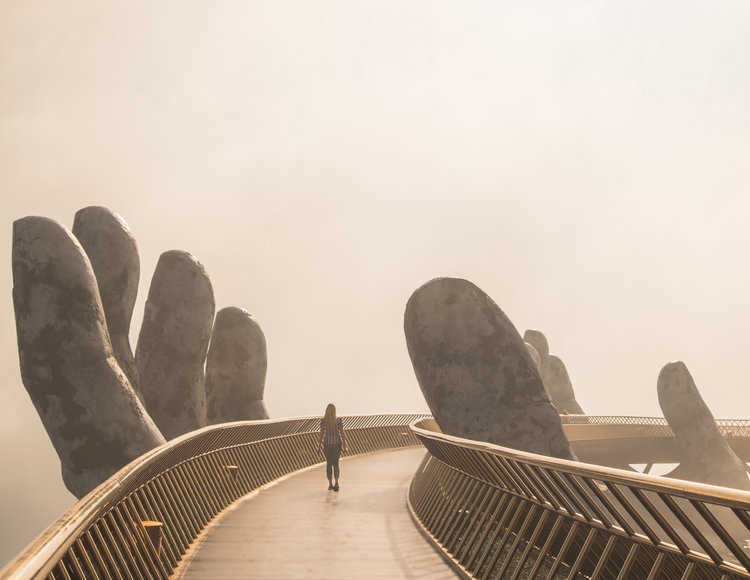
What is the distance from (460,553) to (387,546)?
49.2 inches

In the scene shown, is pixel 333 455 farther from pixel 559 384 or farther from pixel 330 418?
pixel 559 384

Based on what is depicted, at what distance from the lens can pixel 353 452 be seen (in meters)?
27.4

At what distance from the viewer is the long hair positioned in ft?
49.4

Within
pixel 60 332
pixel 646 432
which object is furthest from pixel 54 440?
pixel 646 432

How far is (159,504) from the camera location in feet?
27.8

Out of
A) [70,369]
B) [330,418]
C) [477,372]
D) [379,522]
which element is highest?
[477,372]

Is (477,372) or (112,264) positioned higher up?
(112,264)

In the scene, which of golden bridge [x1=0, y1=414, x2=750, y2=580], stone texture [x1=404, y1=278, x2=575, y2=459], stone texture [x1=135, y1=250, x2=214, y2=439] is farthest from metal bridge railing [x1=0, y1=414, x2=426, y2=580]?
stone texture [x1=404, y1=278, x2=575, y2=459]

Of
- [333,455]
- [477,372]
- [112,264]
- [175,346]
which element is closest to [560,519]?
[477,372]

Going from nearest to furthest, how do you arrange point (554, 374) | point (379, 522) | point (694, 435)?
point (379, 522), point (694, 435), point (554, 374)

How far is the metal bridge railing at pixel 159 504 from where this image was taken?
433 centimetres

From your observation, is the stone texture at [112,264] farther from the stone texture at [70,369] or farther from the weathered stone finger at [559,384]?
the weathered stone finger at [559,384]

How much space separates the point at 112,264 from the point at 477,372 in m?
10.3

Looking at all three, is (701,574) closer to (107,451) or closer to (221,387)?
(107,451)
